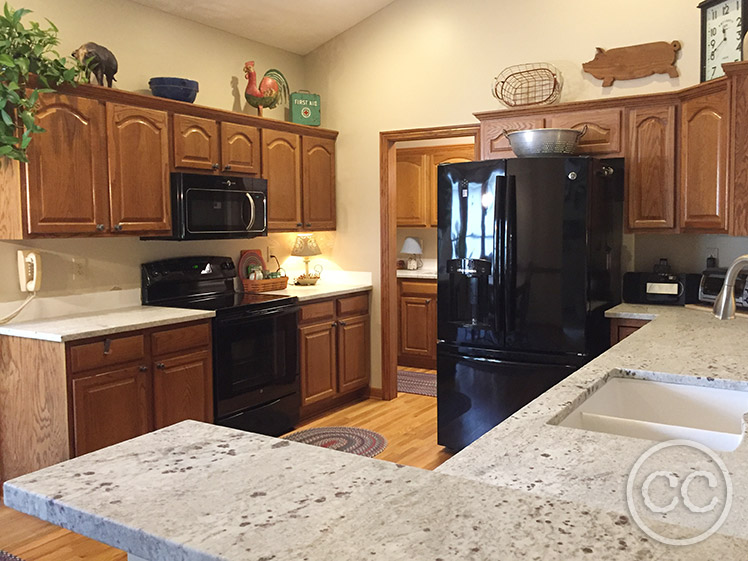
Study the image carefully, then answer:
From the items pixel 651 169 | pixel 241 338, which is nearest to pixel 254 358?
pixel 241 338

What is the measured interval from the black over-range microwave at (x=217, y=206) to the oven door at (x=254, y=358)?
0.54 metres

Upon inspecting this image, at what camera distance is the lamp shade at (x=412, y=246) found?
250 inches

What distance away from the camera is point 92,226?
3389mm

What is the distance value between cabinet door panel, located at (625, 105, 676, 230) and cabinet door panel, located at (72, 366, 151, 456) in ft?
9.26

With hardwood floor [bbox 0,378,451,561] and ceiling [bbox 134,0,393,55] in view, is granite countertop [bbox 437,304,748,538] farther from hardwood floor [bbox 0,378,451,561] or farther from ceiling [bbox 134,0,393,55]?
ceiling [bbox 134,0,393,55]

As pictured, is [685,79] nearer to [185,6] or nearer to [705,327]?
[705,327]

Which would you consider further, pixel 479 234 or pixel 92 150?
pixel 479 234

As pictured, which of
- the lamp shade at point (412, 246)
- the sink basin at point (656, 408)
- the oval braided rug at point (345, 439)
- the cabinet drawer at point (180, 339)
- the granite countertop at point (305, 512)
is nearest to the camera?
the granite countertop at point (305, 512)

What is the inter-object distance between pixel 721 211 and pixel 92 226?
321 cm

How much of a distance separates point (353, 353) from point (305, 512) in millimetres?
4188

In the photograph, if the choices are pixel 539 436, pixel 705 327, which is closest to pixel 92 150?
pixel 539 436

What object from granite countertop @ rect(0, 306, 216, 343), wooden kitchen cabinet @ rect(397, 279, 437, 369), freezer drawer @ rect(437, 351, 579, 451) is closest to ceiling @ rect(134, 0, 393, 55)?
granite countertop @ rect(0, 306, 216, 343)

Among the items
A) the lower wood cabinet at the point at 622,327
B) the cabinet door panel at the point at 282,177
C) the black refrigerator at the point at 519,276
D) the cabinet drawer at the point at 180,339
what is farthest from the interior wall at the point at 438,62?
the cabinet drawer at the point at 180,339

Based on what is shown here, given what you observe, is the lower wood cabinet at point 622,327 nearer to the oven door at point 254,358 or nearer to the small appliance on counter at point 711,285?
the small appliance on counter at point 711,285
